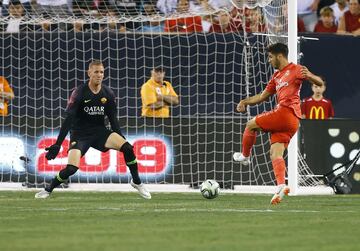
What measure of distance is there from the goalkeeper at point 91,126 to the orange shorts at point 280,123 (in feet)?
6.85

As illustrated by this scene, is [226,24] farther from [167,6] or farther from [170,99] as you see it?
[170,99]

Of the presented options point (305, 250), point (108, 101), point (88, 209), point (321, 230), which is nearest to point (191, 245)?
point (305, 250)

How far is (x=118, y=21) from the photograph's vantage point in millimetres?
21016

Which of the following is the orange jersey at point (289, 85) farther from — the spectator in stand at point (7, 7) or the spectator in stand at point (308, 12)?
the spectator in stand at point (308, 12)

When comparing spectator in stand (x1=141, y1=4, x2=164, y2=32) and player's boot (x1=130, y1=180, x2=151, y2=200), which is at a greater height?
spectator in stand (x1=141, y1=4, x2=164, y2=32)

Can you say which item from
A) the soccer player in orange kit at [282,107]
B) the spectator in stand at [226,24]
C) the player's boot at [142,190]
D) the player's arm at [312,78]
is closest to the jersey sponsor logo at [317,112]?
the spectator in stand at [226,24]

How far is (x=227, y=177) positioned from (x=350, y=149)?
2.13 metres

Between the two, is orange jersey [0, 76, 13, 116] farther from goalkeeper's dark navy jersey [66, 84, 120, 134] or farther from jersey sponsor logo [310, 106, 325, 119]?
jersey sponsor logo [310, 106, 325, 119]

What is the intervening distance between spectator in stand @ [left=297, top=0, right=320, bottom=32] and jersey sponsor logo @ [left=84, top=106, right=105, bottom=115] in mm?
8700

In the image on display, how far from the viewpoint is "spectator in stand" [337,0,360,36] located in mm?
23719

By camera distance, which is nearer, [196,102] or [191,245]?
[191,245]

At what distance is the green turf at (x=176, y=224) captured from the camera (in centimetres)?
891

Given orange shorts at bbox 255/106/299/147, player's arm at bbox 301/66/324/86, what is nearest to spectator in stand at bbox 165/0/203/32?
orange shorts at bbox 255/106/299/147

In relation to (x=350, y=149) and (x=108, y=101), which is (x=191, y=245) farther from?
(x=350, y=149)
